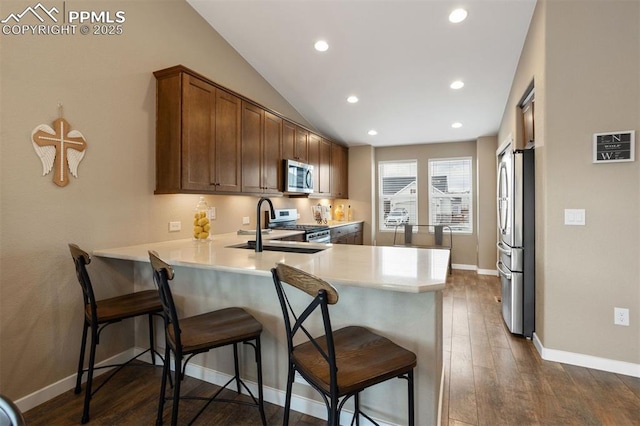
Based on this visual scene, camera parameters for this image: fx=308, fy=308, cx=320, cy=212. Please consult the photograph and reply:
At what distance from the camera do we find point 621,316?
2342 mm

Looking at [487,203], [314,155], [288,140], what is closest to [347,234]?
[314,155]

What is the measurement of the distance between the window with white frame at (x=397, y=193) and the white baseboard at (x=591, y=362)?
158 inches

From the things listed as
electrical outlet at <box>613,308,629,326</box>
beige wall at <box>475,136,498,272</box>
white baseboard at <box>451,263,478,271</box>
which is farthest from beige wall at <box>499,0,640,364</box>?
white baseboard at <box>451,263,478,271</box>

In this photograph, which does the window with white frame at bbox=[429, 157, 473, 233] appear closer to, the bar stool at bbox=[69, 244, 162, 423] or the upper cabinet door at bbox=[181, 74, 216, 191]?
the upper cabinet door at bbox=[181, 74, 216, 191]

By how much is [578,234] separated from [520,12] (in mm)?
2077

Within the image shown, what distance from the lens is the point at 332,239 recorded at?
4.84 m

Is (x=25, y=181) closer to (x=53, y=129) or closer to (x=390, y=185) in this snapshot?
(x=53, y=129)

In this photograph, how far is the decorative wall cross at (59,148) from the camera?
2010 mm

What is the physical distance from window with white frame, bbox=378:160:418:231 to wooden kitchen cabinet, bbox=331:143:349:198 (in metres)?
0.79

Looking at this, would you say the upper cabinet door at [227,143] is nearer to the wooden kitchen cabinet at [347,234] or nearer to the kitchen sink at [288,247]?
the kitchen sink at [288,247]

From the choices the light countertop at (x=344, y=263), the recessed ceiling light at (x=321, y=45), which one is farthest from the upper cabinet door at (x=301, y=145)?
the light countertop at (x=344, y=263)

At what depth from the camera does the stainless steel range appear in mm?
4074

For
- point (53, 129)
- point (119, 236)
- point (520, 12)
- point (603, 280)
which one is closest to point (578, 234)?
point (603, 280)

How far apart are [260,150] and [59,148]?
1924 mm
